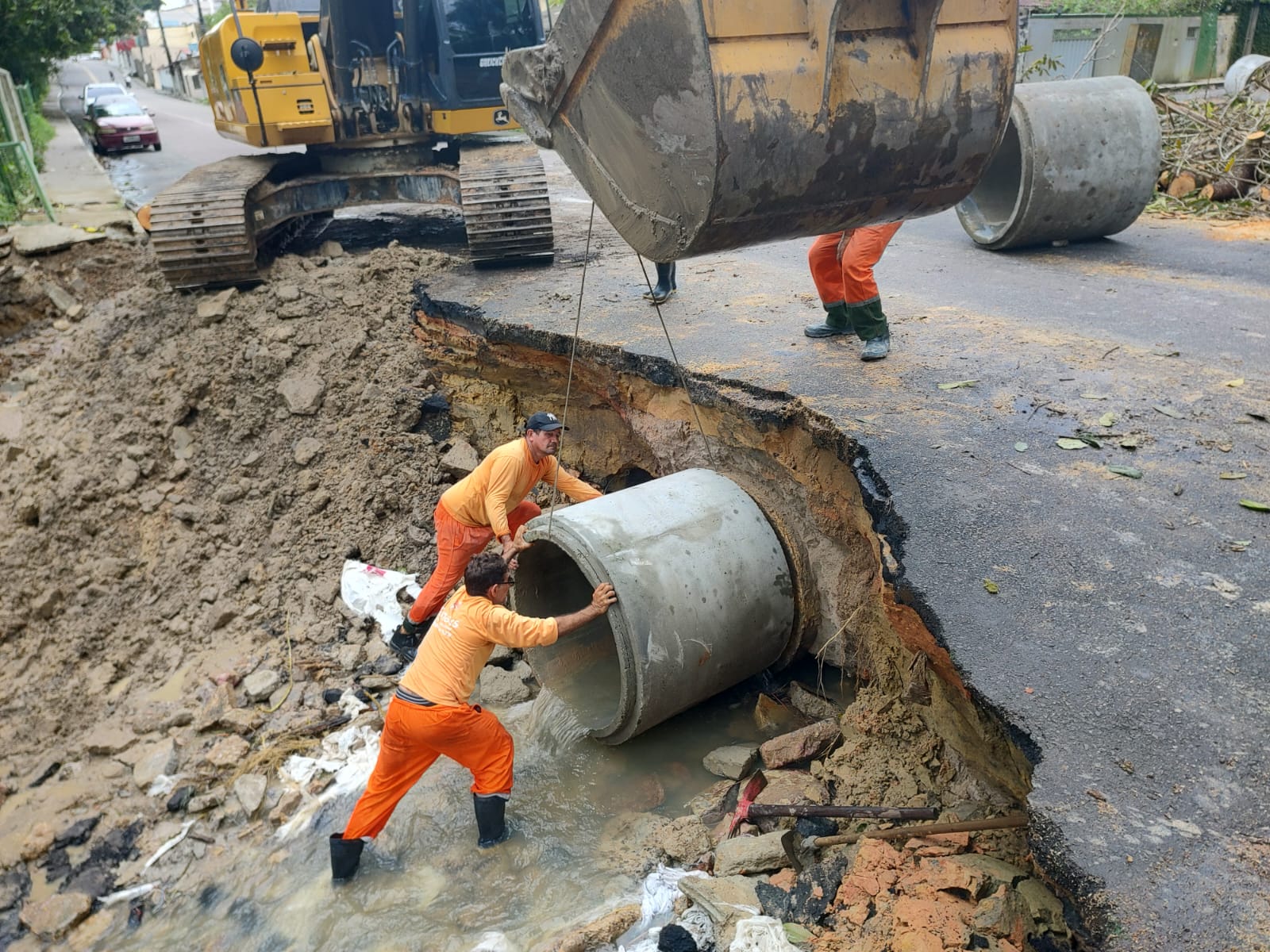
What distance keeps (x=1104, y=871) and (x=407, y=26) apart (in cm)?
927

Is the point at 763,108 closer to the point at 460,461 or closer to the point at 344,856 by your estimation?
the point at 344,856

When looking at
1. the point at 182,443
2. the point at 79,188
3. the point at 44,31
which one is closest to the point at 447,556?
the point at 182,443

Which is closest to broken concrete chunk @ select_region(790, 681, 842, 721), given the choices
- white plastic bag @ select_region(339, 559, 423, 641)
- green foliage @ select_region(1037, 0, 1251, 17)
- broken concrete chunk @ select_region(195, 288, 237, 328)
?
white plastic bag @ select_region(339, 559, 423, 641)

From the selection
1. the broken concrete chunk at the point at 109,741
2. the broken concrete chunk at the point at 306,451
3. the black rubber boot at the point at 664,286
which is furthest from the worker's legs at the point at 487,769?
the broken concrete chunk at the point at 306,451

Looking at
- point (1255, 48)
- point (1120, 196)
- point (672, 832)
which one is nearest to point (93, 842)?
point (672, 832)

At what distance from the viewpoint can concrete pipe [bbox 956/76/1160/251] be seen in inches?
293

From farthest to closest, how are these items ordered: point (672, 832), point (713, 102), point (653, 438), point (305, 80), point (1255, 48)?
point (1255, 48)
point (305, 80)
point (653, 438)
point (672, 832)
point (713, 102)

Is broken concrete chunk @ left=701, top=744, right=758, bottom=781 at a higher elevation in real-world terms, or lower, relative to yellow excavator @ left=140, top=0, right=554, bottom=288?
lower

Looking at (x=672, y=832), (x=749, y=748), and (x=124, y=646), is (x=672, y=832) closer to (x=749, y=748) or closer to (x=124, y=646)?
(x=749, y=748)

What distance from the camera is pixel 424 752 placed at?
4.28 m

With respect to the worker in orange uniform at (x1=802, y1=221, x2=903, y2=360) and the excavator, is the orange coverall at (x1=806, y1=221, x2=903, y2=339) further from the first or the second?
the excavator

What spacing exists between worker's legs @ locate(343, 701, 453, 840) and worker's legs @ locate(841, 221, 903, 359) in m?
3.05

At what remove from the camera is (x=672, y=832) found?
13.3ft

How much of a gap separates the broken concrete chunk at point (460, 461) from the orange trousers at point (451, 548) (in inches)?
43.7
